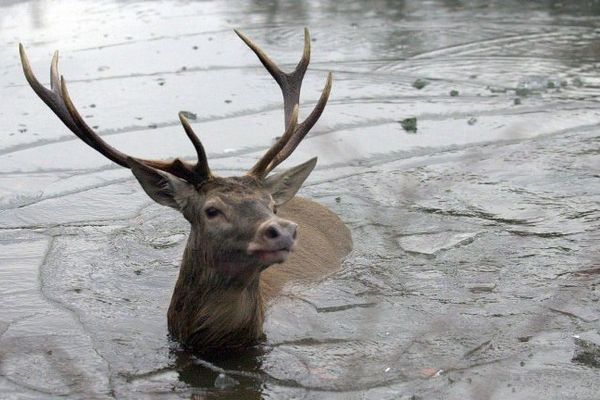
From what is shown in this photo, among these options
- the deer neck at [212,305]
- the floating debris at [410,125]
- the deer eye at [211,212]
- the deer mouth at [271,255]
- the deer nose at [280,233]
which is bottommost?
the floating debris at [410,125]

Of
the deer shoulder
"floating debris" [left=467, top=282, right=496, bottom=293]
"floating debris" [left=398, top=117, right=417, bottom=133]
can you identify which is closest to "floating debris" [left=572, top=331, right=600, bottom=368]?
"floating debris" [left=467, top=282, right=496, bottom=293]

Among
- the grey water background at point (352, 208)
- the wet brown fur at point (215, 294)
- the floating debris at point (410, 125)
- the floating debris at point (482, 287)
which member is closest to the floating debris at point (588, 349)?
the grey water background at point (352, 208)

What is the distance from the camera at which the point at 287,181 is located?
6.09 meters

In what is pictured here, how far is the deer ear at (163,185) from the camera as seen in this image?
5.74m

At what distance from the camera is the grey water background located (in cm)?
555

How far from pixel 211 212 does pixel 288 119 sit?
4.38 feet

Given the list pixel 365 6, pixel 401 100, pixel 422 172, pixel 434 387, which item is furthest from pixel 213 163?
pixel 365 6

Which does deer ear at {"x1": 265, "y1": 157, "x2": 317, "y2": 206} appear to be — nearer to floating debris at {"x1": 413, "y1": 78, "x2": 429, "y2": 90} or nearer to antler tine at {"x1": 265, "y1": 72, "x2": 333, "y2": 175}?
antler tine at {"x1": 265, "y1": 72, "x2": 333, "y2": 175}

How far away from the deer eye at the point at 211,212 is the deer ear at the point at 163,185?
0.24 m

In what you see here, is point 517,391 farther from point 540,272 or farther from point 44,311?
point 44,311

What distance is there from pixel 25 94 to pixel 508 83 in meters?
4.82

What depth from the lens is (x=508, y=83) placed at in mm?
11531

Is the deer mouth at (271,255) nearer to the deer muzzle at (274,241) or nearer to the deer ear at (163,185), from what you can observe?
the deer muzzle at (274,241)

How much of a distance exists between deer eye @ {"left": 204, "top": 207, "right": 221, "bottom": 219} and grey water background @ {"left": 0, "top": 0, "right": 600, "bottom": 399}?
28.9 inches
